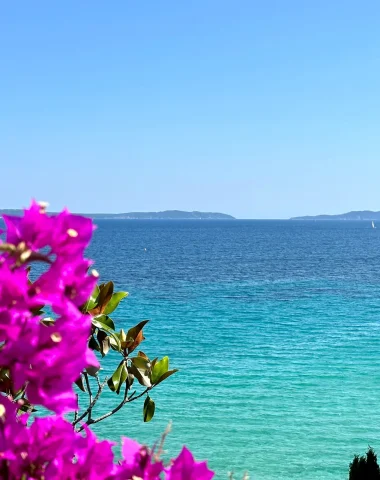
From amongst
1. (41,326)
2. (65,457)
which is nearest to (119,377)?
(65,457)

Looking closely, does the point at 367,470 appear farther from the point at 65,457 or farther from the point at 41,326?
the point at 41,326

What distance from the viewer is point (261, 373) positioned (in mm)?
25031

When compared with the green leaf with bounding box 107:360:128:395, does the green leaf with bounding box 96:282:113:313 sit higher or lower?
higher

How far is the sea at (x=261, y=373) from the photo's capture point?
1736cm

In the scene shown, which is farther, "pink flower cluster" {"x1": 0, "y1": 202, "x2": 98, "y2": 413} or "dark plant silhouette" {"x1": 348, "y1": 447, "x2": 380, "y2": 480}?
"dark plant silhouette" {"x1": 348, "y1": 447, "x2": 380, "y2": 480}

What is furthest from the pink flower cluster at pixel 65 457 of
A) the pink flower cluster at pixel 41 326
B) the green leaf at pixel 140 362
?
the green leaf at pixel 140 362

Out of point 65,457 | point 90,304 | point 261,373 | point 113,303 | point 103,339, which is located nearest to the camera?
point 65,457

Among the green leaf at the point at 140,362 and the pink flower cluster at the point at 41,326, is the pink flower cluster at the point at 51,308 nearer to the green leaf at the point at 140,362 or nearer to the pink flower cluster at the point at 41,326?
the pink flower cluster at the point at 41,326

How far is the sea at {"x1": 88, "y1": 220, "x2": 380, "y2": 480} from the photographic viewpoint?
17359mm

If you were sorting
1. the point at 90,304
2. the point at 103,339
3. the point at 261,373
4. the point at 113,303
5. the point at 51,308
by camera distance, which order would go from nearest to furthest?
the point at 51,308 → the point at 90,304 → the point at 113,303 → the point at 103,339 → the point at 261,373

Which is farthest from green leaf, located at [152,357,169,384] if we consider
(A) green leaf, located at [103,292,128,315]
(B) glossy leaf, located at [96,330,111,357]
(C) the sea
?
(C) the sea

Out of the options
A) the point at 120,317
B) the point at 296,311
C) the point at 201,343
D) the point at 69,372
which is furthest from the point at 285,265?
the point at 69,372

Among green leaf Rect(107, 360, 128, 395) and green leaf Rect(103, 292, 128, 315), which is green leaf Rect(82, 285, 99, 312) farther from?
green leaf Rect(107, 360, 128, 395)

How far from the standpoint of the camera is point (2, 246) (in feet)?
2.80
